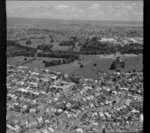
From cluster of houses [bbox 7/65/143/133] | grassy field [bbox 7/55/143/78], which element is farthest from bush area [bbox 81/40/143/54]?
cluster of houses [bbox 7/65/143/133]

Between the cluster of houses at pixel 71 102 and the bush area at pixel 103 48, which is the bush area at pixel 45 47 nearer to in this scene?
the cluster of houses at pixel 71 102

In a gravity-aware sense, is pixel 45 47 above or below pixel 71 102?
above

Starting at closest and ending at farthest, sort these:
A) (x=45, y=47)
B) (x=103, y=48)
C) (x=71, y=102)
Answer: (x=71, y=102)
(x=103, y=48)
(x=45, y=47)

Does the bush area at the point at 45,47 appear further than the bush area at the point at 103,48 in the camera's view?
Yes

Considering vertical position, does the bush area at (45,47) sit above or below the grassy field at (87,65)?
above

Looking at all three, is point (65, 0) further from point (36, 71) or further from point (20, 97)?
point (36, 71)

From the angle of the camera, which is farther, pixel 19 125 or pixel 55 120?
pixel 55 120

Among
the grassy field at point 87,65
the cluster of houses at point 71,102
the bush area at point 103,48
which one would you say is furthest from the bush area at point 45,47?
the bush area at point 103,48

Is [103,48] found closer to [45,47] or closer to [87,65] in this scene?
[87,65]

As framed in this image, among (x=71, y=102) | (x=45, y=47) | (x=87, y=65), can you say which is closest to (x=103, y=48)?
(x=87, y=65)
